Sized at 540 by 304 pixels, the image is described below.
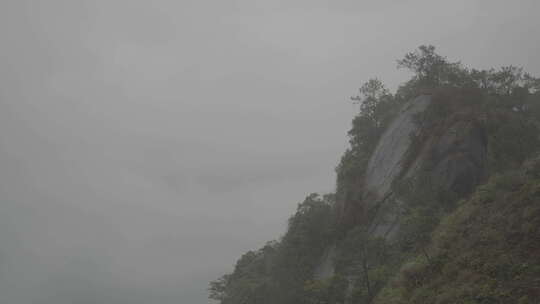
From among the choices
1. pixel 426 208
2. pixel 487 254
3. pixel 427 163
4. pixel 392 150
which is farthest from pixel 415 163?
pixel 487 254

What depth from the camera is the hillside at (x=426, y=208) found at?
18.5 meters

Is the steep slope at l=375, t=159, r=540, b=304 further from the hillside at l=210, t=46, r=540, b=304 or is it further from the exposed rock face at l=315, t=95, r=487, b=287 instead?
the exposed rock face at l=315, t=95, r=487, b=287

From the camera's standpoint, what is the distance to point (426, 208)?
2958cm

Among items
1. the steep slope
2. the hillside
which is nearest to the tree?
the hillside

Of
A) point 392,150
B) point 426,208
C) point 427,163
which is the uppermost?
point 392,150

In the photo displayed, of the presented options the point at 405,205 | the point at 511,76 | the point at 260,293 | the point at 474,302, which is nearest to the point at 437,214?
the point at 405,205

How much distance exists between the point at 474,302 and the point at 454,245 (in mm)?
5915

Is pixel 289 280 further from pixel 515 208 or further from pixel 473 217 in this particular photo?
pixel 515 208

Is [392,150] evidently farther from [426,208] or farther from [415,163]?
[426,208]

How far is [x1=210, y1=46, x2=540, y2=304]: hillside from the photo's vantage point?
60.6 feet

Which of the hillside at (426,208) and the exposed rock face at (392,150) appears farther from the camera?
the exposed rock face at (392,150)

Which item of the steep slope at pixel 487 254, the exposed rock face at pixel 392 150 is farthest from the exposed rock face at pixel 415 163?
the steep slope at pixel 487 254

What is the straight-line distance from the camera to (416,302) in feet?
62.3

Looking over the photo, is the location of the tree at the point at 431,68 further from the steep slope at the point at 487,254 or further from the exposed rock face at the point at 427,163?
the steep slope at the point at 487,254
